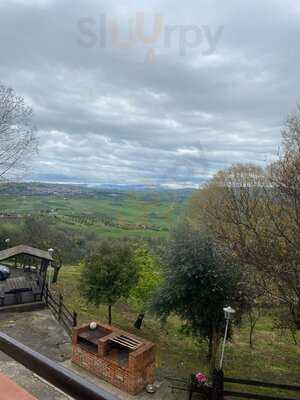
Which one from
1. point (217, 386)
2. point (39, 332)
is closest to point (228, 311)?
point (217, 386)

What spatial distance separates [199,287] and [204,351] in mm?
4814

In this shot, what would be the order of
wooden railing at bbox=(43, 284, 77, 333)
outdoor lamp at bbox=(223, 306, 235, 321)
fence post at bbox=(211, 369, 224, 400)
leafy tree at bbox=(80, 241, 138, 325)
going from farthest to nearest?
leafy tree at bbox=(80, 241, 138, 325) < wooden railing at bbox=(43, 284, 77, 333) < outdoor lamp at bbox=(223, 306, 235, 321) < fence post at bbox=(211, 369, 224, 400)

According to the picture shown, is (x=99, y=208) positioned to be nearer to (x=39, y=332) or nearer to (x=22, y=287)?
(x=22, y=287)

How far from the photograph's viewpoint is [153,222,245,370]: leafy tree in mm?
13812

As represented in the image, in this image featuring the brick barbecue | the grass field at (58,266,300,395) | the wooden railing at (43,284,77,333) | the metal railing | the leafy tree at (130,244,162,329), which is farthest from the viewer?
the leafy tree at (130,244,162,329)

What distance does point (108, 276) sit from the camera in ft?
57.3

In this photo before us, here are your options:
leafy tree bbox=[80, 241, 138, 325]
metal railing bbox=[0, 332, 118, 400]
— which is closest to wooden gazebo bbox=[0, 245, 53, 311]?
leafy tree bbox=[80, 241, 138, 325]

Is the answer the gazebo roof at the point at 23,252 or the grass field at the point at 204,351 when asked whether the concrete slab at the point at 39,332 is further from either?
the gazebo roof at the point at 23,252

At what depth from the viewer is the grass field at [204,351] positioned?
47.5 ft

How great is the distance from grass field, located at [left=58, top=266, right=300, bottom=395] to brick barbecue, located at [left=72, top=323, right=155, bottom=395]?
1.85 meters

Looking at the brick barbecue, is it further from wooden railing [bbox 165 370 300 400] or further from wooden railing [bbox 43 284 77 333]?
wooden railing [bbox 43 284 77 333]

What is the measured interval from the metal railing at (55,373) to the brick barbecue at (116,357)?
432 inches

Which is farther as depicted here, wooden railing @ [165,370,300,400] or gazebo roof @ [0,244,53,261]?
gazebo roof @ [0,244,53,261]

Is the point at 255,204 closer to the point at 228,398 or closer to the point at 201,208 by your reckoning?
the point at 201,208
